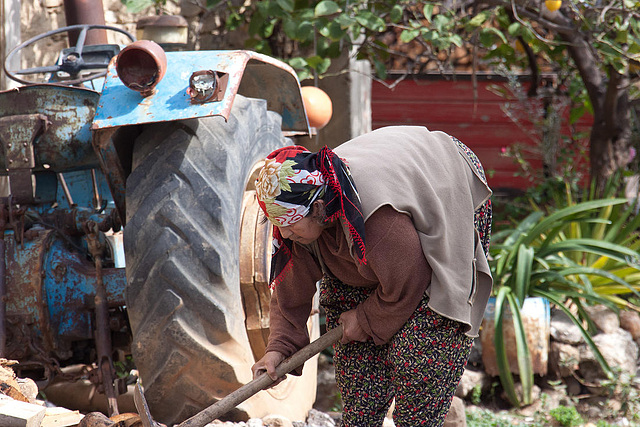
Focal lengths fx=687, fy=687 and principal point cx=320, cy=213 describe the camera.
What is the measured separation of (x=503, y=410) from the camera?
12.0 feet

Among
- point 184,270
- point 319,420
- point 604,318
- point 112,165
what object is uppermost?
point 112,165

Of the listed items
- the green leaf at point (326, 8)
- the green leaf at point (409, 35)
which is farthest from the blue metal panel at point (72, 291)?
the green leaf at point (409, 35)

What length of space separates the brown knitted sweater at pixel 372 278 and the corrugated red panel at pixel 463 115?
16.2 feet

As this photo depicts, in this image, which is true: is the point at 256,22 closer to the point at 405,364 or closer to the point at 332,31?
the point at 332,31

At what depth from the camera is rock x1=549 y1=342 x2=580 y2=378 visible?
12.1 ft

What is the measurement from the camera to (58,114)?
95.7 inches

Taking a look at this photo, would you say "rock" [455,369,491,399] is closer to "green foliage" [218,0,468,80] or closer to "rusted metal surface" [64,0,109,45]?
"green foliage" [218,0,468,80]

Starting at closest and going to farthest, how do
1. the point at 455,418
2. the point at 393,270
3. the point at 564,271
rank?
the point at 393,270 → the point at 455,418 → the point at 564,271

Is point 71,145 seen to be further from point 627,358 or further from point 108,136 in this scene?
point 627,358

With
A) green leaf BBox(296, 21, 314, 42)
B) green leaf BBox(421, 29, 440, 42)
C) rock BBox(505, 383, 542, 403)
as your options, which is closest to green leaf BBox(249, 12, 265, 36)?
green leaf BBox(296, 21, 314, 42)

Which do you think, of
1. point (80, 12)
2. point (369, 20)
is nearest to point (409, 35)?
Answer: point (369, 20)

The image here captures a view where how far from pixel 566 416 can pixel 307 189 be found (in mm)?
2211

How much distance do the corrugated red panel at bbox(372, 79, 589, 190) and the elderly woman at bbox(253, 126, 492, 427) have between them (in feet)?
15.8

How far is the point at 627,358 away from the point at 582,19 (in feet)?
6.84
